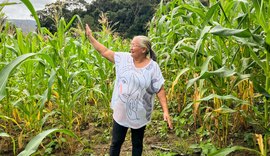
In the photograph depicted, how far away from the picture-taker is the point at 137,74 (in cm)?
265

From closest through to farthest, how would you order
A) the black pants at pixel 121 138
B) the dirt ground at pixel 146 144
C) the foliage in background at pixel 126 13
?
the black pants at pixel 121 138 < the dirt ground at pixel 146 144 < the foliage in background at pixel 126 13

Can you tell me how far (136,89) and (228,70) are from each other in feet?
2.70

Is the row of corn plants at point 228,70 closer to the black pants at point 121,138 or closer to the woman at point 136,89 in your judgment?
Result: the woman at point 136,89

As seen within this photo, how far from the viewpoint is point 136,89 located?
104 inches

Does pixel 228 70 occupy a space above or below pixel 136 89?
above

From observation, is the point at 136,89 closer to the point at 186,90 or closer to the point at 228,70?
the point at 186,90

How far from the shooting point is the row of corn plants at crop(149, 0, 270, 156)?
2.08m

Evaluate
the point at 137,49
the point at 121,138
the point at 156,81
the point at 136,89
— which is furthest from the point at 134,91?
the point at 121,138

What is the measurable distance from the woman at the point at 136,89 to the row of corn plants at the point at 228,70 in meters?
0.21

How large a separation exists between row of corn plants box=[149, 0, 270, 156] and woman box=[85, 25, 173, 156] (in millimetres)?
209

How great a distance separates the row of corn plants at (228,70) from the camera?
6.83 ft

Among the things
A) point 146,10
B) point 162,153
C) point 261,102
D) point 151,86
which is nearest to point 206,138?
point 162,153

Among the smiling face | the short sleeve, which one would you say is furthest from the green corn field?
the smiling face

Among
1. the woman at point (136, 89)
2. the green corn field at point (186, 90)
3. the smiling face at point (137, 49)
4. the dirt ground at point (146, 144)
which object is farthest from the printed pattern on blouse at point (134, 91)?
the dirt ground at point (146, 144)
